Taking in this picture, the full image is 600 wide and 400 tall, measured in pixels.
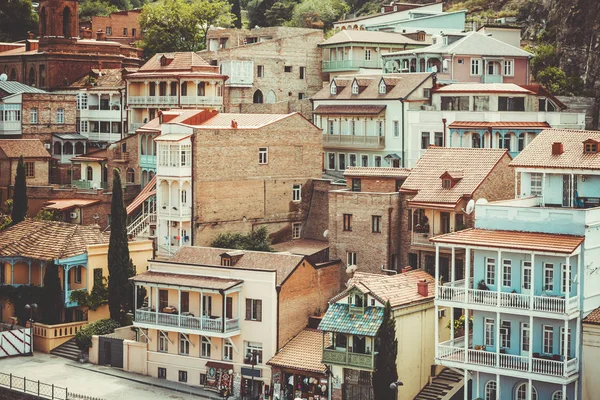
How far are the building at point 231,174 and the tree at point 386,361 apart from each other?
20479mm

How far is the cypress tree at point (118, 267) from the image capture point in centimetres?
6781

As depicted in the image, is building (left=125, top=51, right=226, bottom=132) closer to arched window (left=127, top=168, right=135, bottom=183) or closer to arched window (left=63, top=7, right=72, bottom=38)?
arched window (left=127, top=168, right=135, bottom=183)

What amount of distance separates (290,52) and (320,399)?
42.5 meters

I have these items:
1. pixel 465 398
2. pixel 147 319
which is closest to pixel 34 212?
pixel 147 319

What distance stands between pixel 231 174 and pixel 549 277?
26902 millimetres

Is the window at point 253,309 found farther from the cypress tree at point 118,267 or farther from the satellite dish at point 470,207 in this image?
the satellite dish at point 470,207

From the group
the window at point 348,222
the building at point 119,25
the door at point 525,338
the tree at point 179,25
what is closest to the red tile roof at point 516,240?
the door at point 525,338

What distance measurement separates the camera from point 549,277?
2010 inches

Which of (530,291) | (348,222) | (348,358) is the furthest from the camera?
(348,222)

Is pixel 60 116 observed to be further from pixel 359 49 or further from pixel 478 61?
pixel 478 61

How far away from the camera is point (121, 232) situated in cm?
6844

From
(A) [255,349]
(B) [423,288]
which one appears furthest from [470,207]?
(A) [255,349]

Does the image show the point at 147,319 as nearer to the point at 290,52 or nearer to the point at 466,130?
the point at 466,130

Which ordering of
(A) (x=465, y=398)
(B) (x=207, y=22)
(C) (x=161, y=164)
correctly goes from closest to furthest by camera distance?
(A) (x=465, y=398), (C) (x=161, y=164), (B) (x=207, y=22)
